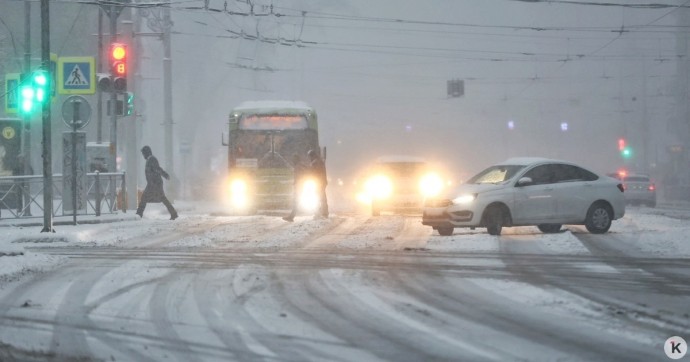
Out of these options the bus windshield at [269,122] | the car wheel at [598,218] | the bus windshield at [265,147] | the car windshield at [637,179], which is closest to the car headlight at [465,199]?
the car wheel at [598,218]

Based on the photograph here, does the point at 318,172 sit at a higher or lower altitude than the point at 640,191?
higher

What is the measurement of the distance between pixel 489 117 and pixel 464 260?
8038 centimetres

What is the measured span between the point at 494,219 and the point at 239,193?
12.1 metres

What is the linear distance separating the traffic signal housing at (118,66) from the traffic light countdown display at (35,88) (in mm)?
2476

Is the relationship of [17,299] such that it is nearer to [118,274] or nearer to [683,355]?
[118,274]

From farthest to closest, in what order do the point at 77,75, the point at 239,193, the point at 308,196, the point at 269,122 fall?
the point at 269,122 → the point at 239,193 → the point at 308,196 → the point at 77,75

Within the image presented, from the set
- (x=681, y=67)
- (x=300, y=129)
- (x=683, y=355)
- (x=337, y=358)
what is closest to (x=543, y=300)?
(x=683, y=355)

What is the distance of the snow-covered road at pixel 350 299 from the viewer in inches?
274

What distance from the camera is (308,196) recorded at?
928 inches

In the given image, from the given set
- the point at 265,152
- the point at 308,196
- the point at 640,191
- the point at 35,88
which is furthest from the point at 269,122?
the point at 640,191

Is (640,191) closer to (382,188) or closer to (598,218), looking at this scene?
(382,188)

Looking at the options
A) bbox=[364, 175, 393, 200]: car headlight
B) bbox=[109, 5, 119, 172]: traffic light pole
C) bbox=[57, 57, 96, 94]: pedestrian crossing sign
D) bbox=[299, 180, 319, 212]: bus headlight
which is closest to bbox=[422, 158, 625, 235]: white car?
bbox=[299, 180, 319, 212]: bus headlight

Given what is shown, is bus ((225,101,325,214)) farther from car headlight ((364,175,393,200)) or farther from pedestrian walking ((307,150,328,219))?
pedestrian walking ((307,150,328,219))

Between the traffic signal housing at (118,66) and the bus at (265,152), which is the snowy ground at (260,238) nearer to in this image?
the traffic signal housing at (118,66)
